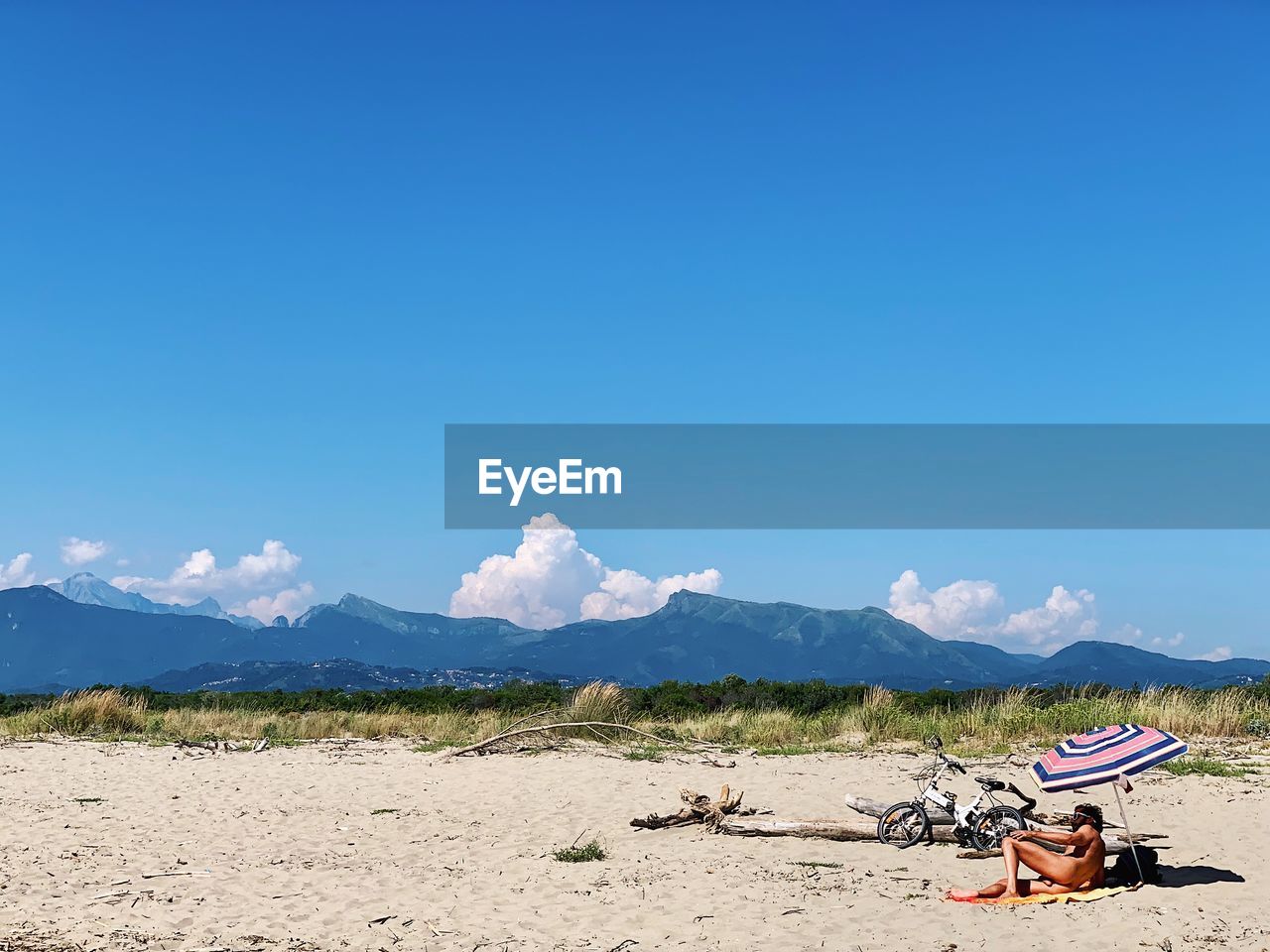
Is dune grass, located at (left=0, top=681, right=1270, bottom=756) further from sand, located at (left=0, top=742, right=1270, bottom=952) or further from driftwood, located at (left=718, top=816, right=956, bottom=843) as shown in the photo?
driftwood, located at (left=718, top=816, right=956, bottom=843)

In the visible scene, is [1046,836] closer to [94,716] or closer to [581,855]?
[581,855]

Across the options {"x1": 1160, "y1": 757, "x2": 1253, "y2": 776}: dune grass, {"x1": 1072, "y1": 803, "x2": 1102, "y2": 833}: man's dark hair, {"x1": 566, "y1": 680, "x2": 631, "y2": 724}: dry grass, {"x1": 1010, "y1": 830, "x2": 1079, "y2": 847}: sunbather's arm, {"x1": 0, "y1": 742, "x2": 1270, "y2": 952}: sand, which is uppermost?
{"x1": 566, "y1": 680, "x2": 631, "y2": 724}: dry grass

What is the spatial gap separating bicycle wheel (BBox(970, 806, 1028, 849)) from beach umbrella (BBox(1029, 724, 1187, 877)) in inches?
55.9

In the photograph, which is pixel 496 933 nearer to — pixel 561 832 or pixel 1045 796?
pixel 561 832

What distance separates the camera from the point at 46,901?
35.8 feet

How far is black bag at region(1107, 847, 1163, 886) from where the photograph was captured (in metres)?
11.0

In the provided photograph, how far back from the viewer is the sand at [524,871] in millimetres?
9742

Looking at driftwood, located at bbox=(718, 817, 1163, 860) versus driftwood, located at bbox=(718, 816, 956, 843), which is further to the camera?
driftwood, located at bbox=(718, 816, 956, 843)

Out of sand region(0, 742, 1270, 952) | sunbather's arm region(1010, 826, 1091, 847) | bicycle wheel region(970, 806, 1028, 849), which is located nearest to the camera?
sand region(0, 742, 1270, 952)

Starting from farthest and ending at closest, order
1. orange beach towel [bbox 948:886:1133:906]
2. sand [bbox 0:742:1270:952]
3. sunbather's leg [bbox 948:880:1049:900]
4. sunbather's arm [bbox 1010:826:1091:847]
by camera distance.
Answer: sunbather's arm [bbox 1010:826:1091:847], sunbather's leg [bbox 948:880:1049:900], orange beach towel [bbox 948:886:1133:906], sand [bbox 0:742:1270:952]

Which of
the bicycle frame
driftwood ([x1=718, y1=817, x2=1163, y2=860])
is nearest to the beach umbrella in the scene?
the bicycle frame

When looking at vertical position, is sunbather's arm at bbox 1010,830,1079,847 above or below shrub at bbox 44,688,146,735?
below

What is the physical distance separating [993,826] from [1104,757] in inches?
94.6

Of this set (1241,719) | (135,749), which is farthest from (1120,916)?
(135,749)
